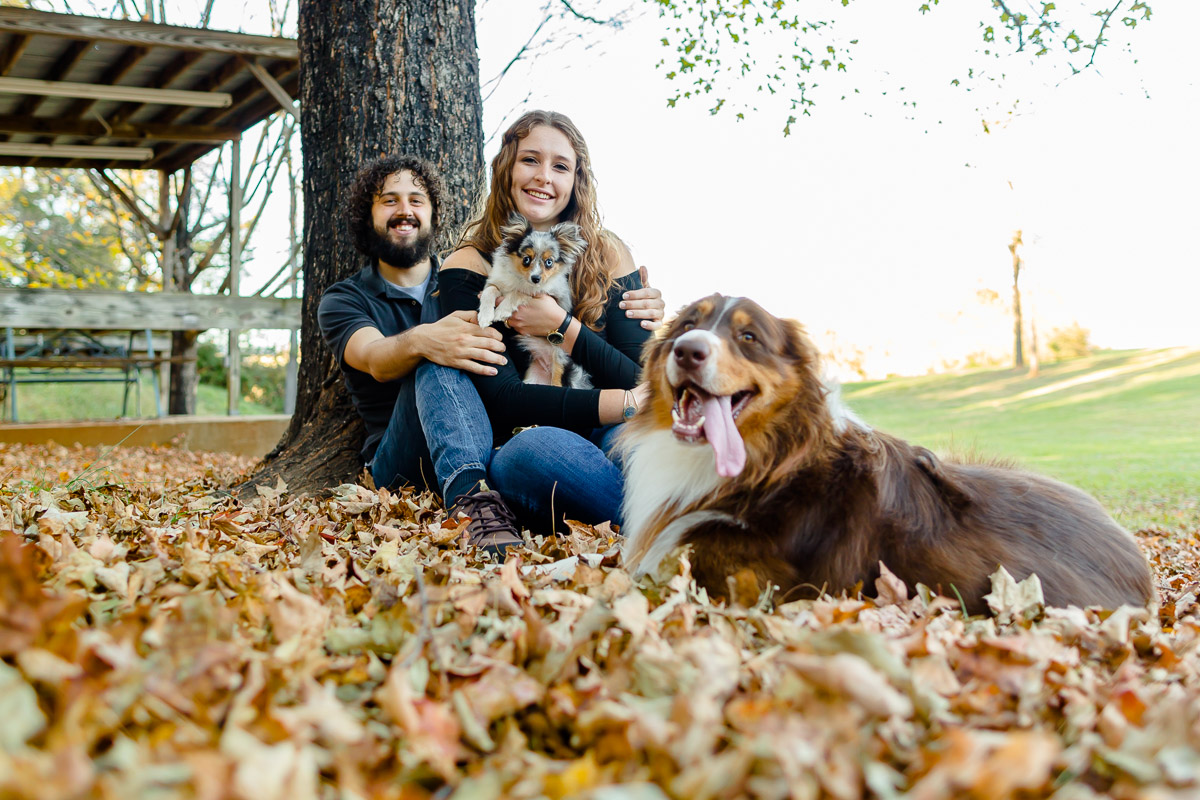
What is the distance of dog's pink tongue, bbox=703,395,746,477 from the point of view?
2.38 m

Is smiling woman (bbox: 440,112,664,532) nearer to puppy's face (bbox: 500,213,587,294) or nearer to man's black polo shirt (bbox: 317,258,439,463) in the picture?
puppy's face (bbox: 500,213,587,294)

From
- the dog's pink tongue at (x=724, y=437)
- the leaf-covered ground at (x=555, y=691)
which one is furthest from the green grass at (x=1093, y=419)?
the leaf-covered ground at (x=555, y=691)

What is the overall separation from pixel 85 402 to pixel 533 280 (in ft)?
53.9

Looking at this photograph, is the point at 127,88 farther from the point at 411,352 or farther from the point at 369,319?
the point at 411,352

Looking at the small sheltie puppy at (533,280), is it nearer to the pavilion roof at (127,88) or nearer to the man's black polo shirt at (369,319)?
the man's black polo shirt at (369,319)

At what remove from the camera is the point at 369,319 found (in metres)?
4.14

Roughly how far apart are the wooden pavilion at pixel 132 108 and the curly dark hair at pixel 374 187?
5246 mm

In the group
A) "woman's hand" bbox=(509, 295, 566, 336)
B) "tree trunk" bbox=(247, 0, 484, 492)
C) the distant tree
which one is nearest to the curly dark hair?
"tree trunk" bbox=(247, 0, 484, 492)

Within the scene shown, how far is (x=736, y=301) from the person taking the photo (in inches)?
101

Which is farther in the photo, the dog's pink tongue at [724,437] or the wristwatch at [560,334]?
the wristwatch at [560,334]

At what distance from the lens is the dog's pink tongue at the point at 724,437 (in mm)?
2385

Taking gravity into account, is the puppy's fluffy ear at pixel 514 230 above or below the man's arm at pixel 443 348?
above

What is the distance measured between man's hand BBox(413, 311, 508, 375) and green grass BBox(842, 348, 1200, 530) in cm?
516

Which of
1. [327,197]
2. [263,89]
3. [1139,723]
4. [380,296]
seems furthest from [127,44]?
[1139,723]
